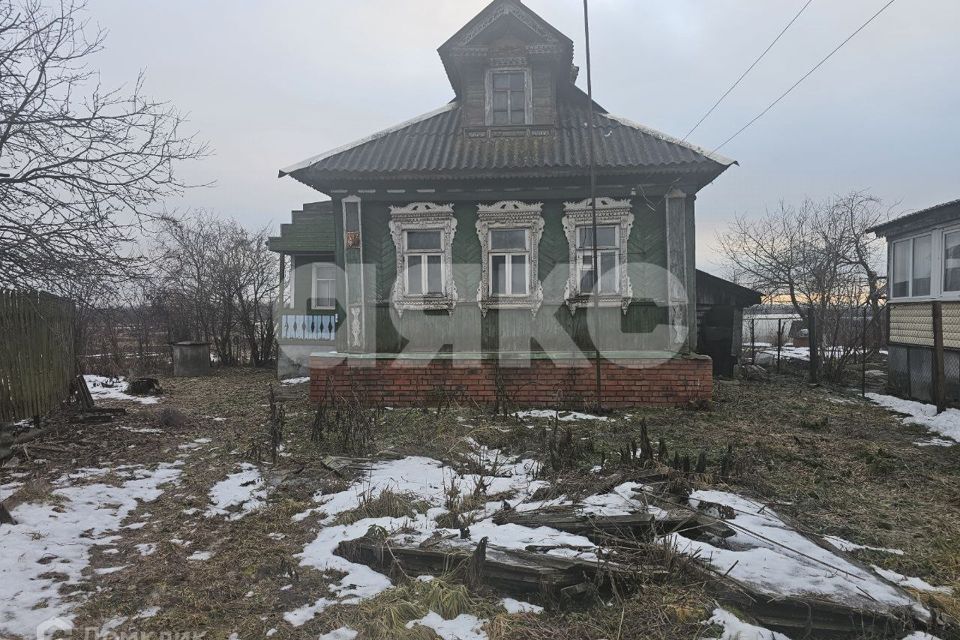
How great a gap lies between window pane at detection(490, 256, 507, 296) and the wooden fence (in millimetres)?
6072

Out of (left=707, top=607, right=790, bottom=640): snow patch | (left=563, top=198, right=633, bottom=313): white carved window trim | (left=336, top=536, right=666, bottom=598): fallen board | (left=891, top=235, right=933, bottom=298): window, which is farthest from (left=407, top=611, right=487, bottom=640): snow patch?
(left=891, top=235, right=933, bottom=298): window

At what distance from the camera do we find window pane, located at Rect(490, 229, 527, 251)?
8.74 metres

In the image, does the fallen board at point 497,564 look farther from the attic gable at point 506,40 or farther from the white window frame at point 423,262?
the attic gable at point 506,40

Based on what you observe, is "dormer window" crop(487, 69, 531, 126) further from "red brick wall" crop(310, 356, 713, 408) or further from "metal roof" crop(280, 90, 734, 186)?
"red brick wall" crop(310, 356, 713, 408)

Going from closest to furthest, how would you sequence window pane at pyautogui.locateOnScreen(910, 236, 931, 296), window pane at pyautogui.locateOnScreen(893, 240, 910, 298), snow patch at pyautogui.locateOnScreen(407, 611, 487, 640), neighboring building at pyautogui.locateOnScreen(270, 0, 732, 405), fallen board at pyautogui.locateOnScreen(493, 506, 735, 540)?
snow patch at pyautogui.locateOnScreen(407, 611, 487, 640), fallen board at pyautogui.locateOnScreen(493, 506, 735, 540), neighboring building at pyautogui.locateOnScreen(270, 0, 732, 405), window pane at pyautogui.locateOnScreen(910, 236, 931, 296), window pane at pyautogui.locateOnScreen(893, 240, 910, 298)

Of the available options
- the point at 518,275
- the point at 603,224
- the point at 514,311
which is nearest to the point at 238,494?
the point at 514,311

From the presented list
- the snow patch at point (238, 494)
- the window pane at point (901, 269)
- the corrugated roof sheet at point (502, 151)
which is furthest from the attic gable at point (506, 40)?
the window pane at point (901, 269)

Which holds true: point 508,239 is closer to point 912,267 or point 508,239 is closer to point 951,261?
point 951,261

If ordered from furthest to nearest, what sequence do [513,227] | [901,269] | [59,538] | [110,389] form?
[110,389] → [901,269] → [513,227] → [59,538]

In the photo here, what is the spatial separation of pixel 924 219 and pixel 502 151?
28.2ft

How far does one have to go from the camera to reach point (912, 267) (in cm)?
1047

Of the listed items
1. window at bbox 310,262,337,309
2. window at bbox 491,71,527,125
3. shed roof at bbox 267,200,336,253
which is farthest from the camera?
window at bbox 310,262,337,309

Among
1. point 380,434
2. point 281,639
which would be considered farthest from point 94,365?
point 281,639

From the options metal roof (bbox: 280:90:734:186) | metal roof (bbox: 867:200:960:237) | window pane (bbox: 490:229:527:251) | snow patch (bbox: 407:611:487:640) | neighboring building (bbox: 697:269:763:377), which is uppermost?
metal roof (bbox: 280:90:734:186)
